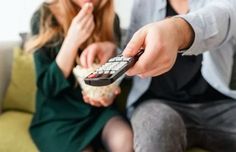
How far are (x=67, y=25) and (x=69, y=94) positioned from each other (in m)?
0.23

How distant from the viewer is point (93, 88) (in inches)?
42.5

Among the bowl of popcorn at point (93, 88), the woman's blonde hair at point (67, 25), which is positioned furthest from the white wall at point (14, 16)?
the bowl of popcorn at point (93, 88)

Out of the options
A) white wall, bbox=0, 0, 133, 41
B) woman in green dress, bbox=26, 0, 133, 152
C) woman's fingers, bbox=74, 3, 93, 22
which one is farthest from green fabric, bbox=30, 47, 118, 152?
white wall, bbox=0, 0, 133, 41

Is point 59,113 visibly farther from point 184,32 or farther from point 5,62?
point 184,32

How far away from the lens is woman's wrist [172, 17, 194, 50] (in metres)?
0.62

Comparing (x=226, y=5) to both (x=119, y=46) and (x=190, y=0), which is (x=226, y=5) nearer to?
(x=190, y=0)

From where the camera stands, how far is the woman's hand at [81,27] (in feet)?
3.81

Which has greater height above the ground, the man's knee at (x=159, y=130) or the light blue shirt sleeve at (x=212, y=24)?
the light blue shirt sleeve at (x=212, y=24)

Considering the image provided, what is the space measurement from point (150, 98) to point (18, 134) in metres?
0.42

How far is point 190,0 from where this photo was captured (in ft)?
3.73

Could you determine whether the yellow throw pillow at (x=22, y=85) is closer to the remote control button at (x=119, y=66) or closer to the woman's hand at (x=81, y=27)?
the woman's hand at (x=81, y=27)

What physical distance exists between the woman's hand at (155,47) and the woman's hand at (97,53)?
0.54 m

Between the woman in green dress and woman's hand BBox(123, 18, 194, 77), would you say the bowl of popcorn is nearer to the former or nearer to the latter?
the woman in green dress

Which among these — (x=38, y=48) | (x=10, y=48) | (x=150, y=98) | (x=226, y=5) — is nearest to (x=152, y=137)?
(x=150, y=98)
